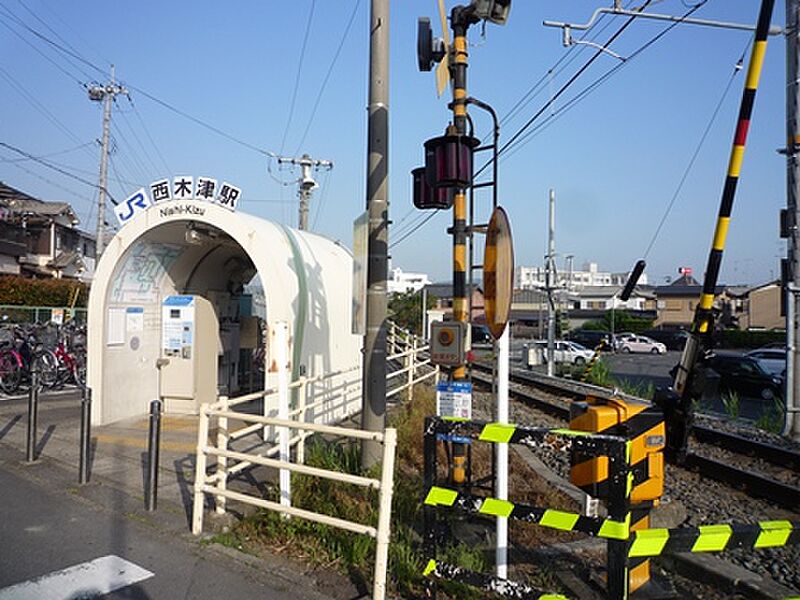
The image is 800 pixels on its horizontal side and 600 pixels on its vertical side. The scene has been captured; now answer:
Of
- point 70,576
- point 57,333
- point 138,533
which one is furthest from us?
point 57,333

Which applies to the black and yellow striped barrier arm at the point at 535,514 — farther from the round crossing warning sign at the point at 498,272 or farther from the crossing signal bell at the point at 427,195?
the crossing signal bell at the point at 427,195

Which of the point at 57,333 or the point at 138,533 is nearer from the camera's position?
the point at 138,533

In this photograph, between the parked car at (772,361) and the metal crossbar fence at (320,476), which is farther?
the parked car at (772,361)

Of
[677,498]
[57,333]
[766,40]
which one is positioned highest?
[766,40]

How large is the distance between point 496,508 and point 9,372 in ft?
39.6

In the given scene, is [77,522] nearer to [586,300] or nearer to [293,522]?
[293,522]

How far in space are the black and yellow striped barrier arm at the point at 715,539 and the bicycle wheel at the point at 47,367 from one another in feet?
42.7

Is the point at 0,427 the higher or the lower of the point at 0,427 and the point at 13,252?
the lower

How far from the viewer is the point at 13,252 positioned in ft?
102

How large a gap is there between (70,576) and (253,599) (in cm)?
136

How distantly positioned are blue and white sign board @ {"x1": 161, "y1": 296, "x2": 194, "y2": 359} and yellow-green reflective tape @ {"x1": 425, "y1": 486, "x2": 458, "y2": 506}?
7.13 meters

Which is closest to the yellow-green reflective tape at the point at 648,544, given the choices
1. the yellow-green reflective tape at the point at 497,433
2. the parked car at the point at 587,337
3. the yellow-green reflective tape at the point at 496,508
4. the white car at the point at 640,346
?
the yellow-green reflective tape at the point at 496,508

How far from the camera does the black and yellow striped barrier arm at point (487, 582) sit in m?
3.34

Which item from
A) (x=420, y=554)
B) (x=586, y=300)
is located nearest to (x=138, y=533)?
(x=420, y=554)
